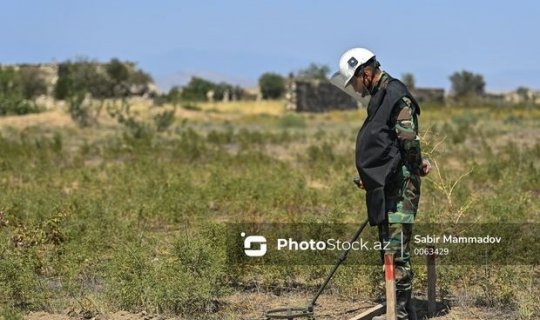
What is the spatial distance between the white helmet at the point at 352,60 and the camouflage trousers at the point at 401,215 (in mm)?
741

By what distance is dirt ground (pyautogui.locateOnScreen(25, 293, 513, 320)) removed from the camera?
589cm

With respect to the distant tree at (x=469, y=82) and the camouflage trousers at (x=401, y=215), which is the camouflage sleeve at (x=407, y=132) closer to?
the camouflage trousers at (x=401, y=215)

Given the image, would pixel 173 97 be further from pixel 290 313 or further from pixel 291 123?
pixel 290 313

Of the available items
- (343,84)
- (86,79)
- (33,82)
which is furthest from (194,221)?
(33,82)

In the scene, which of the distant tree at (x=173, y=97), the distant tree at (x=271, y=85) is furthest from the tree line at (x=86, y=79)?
the distant tree at (x=271, y=85)

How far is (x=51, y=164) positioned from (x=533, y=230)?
10593 mm

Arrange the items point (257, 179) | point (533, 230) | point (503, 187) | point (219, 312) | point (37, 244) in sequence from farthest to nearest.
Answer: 1. point (257, 179)
2. point (503, 187)
3. point (533, 230)
4. point (37, 244)
5. point (219, 312)

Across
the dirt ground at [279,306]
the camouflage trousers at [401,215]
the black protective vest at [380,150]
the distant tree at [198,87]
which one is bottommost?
the dirt ground at [279,306]

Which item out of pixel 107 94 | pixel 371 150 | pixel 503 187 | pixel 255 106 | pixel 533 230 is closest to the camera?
pixel 371 150

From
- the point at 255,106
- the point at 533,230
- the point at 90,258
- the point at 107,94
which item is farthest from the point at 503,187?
the point at 107,94

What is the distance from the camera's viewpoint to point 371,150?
17.8 ft

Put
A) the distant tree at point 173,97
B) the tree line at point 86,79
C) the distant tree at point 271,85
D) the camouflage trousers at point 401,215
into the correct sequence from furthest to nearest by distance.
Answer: the distant tree at point 271,85 → the tree line at point 86,79 → the distant tree at point 173,97 → the camouflage trousers at point 401,215

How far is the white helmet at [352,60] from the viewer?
211 inches

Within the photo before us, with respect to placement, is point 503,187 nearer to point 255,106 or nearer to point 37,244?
point 37,244
